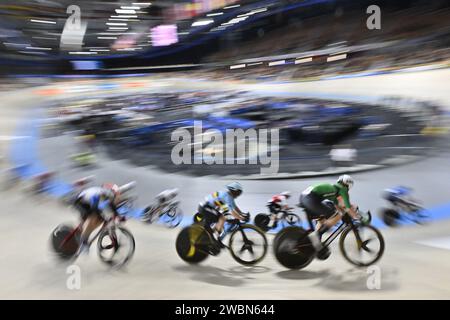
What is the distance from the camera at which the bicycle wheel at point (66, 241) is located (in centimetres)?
170

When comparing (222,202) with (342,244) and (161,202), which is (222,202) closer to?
(161,202)

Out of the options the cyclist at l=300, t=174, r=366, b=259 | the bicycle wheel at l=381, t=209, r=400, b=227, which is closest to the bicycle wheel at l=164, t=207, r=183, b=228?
the cyclist at l=300, t=174, r=366, b=259

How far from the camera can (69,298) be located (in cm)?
167

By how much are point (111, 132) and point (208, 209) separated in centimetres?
58

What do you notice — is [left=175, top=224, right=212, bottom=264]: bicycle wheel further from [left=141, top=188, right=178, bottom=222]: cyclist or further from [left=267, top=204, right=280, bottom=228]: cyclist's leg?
[left=267, top=204, right=280, bottom=228]: cyclist's leg

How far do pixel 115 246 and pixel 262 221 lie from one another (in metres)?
0.68

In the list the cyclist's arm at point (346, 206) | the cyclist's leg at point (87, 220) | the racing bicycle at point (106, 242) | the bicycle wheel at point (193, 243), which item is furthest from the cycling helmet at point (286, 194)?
the cyclist's leg at point (87, 220)

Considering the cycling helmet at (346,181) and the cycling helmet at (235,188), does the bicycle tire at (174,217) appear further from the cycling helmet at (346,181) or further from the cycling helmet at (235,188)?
the cycling helmet at (346,181)

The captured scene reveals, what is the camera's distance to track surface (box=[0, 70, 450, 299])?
5.47 ft

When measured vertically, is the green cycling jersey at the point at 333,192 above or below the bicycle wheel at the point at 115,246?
above

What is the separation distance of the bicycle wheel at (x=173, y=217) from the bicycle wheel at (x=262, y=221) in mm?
351

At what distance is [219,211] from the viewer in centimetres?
170

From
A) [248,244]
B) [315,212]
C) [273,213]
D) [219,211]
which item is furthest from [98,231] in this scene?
[315,212]

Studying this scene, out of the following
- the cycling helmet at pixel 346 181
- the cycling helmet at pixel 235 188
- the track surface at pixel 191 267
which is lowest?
the track surface at pixel 191 267
